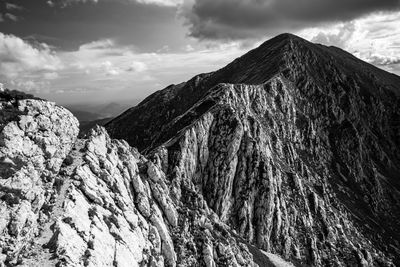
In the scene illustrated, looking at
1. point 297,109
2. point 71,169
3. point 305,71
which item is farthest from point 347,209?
point 71,169

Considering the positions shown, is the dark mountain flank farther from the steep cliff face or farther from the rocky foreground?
the steep cliff face

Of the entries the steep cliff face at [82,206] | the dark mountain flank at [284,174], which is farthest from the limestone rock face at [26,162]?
the dark mountain flank at [284,174]

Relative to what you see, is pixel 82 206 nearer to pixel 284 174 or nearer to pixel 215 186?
pixel 215 186

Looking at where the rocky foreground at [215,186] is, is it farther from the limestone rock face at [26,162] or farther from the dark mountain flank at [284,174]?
the dark mountain flank at [284,174]

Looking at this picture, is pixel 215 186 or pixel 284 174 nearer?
pixel 215 186

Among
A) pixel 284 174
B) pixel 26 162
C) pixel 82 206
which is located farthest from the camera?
pixel 284 174

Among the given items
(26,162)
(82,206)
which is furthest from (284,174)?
(26,162)

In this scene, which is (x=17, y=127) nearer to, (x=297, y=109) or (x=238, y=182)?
Result: (x=238, y=182)

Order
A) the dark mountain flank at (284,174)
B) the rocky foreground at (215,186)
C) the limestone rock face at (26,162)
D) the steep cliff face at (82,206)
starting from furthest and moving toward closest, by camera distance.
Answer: the dark mountain flank at (284,174)
the rocky foreground at (215,186)
the steep cliff face at (82,206)
the limestone rock face at (26,162)

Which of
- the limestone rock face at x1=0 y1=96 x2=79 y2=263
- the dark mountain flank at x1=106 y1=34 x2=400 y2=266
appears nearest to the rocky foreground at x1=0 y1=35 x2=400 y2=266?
the limestone rock face at x1=0 y1=96 x2=79 y2=263
